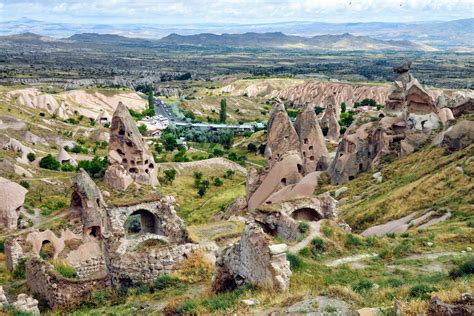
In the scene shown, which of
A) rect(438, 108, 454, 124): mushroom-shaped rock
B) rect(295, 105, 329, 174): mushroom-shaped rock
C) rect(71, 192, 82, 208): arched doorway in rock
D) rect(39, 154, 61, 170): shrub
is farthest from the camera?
rect(39, 154, 61, 170): shrub

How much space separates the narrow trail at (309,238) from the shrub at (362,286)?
8.36 ft

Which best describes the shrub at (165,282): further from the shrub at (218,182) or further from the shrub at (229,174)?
the shrub at (229,174)

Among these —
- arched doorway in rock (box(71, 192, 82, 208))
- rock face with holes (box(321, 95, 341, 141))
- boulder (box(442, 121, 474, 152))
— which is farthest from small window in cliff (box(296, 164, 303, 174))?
rock face with holes (box(321, 95, 341, 141))

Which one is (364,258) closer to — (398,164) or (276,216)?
(276,216)

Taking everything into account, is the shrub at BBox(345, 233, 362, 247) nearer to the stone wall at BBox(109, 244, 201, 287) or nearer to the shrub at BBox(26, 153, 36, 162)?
the stone wall at BBox(109, 244, 201, 287)

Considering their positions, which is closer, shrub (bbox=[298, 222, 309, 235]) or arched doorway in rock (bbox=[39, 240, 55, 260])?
shrub (bbox=[298, 222, 309, 235])

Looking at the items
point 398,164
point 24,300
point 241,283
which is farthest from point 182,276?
point 398,164

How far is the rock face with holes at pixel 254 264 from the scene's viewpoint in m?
11.7

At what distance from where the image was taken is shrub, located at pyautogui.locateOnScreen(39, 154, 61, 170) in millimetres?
49188

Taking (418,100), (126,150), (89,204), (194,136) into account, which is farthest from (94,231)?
(194,136)

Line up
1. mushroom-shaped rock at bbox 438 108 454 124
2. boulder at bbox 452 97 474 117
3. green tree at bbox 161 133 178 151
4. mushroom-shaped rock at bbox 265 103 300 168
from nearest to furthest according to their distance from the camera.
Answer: mushroom-shaped rock at bbox 438 108 454 124
boulder at bbox 452 97 474 117
mushroom-shaped rock at bbox 265 103 300 168
green tree at bbox 161 133 178 151

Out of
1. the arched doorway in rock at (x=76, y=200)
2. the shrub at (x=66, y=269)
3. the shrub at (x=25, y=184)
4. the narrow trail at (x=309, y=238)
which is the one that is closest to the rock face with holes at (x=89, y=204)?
the arched doorway in rock at (x=76, y=200)

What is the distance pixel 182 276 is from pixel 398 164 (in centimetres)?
1826

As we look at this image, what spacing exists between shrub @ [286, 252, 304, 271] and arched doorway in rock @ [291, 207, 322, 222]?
259 inches
